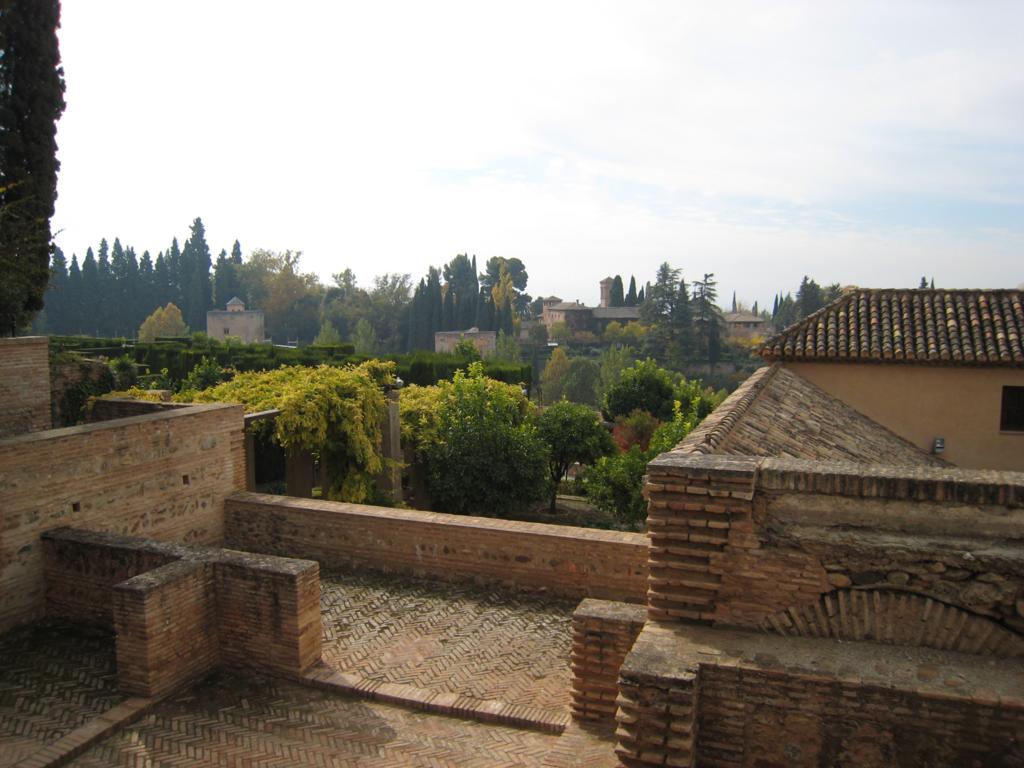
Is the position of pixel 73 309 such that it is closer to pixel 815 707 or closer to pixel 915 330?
pixel 915 330

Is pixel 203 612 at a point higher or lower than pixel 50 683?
higher

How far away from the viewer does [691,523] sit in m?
4.25

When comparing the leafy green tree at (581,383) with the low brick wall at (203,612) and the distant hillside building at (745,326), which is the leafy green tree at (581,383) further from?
the low brick wall at (203,612)

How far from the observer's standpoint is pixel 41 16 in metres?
16.0

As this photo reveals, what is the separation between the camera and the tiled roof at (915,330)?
36.5 ft

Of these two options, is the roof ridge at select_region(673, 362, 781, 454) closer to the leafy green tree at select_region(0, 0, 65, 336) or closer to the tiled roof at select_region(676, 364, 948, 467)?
the tiled roof at select_region(676, 364, 948, 467)

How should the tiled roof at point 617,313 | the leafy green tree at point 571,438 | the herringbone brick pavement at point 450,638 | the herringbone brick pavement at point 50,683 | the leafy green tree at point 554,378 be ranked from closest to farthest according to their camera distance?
the herringbone brick pavement at point 50,683 → the herringbone brick pavement at point 450,638 → the leafy green tree at point 571,438 → the leafy green tree at point 554,378 → the tiled roof at point 617,313

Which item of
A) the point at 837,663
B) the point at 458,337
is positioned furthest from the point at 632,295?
the point at 837,663

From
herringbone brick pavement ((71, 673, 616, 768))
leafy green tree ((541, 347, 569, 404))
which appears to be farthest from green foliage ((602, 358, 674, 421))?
leafy green tree ((541, 347, 569, 404))

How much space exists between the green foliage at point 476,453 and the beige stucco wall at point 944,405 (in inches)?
277

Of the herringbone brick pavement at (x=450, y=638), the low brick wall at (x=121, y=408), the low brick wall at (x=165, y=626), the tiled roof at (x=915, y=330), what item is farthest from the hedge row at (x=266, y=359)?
the low brick wall at (x=165, y=626)

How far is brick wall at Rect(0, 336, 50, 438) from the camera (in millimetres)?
8844

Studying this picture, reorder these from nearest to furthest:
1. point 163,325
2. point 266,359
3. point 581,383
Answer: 1. point 266,359
2. point 581,383
3. point 163,325

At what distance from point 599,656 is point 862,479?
217 cm
